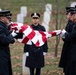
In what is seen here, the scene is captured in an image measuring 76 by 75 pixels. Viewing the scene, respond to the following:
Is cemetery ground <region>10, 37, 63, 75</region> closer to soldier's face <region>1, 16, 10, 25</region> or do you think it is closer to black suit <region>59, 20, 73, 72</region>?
black suit <region>59, 20, 73, 72</region>

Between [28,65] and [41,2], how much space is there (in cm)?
1783

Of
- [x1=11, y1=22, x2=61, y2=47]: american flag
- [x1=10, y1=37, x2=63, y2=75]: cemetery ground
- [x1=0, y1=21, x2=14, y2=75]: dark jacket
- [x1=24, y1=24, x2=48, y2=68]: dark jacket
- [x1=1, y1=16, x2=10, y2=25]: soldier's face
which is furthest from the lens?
[x1=10, y1=37, x2=63, y2=75]: cemetery ground

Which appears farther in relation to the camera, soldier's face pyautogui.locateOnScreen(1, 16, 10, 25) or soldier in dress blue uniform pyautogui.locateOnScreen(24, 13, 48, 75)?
soldier in dress blue uniform pyautogui.locateOnScreen(24, 13, 48, 75)

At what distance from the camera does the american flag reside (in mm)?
8234

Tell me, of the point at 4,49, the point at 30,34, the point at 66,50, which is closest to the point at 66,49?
the point at 66,50

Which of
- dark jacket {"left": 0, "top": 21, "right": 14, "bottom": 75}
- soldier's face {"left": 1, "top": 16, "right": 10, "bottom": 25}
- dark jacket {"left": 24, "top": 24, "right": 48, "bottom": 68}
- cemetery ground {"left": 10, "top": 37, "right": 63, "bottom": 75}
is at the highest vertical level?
soldier's face {"left": 1, "top": 16, "right": 10, "bottom": 25}

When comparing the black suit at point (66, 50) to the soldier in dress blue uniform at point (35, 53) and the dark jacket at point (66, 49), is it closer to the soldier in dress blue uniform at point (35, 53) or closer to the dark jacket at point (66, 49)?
the dark jacket at point (66, 49)

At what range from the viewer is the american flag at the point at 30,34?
8.23 meters

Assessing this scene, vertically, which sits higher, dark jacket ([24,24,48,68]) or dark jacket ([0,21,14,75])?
dark jacket ([0,21,14,75])

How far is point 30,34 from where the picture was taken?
8406 mm

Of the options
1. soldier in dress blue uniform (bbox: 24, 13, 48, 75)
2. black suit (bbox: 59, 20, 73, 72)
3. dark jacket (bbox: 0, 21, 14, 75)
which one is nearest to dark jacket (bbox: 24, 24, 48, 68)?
soldier in dress blue uniform (bbox: 24, 13, 48, 75)

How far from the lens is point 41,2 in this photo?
26359mm

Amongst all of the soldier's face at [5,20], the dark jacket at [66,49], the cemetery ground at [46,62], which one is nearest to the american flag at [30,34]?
the dark jacket at [66,49]

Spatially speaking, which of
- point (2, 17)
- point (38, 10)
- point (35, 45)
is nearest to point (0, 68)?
point (2, 17)
